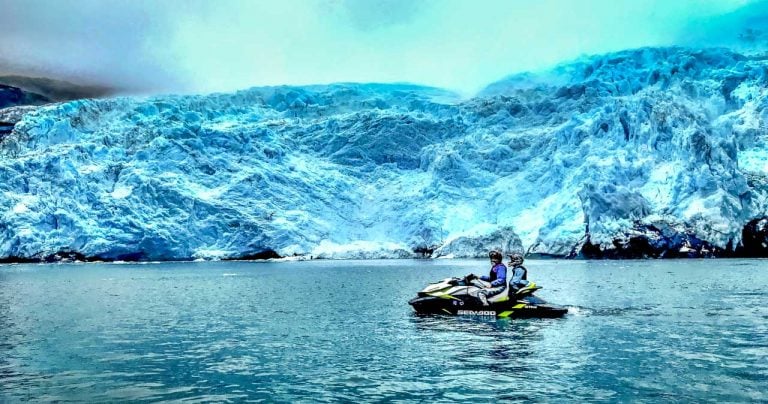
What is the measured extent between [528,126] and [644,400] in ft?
281

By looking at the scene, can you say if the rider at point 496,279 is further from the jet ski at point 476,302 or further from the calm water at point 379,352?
the calm water at point 379,352

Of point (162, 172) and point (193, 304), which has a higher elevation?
point (162, 172)

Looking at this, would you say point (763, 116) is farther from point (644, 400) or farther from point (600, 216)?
point (644, 400)

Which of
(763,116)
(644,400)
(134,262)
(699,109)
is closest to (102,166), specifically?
(134,262)

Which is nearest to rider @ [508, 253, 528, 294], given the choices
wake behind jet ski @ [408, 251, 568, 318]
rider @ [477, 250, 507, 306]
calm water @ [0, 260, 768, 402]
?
wake behind jet ski @ [408, 251, 568, 318]

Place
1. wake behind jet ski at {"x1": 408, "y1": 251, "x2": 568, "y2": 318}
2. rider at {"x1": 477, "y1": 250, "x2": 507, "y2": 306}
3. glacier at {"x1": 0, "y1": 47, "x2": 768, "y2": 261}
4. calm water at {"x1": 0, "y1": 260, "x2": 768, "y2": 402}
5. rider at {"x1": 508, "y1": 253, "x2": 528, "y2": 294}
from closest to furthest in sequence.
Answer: calm water at {"x1": 0, "y1": 260, "x2": 768, "y2": 402}, rider at {"x1": 477, "y1": 250, "x2": 507, "y2": 306}, wake behind jet ski at {"x1": 408, "y1": 251, "x2": 568, "y2": 318}, rider at {"x1": 508, "y1": 253, "x2": 528, "y2": 294}, glacier at {"x1": 0, "y1": 47, "x2": 768, "y2": 261}

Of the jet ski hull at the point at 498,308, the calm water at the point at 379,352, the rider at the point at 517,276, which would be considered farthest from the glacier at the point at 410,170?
the jet ski hull at the point at 498,308

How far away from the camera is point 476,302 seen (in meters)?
21.7

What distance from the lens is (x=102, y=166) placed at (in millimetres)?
81250

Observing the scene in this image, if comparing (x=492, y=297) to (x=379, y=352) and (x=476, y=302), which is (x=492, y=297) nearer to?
(x=476, y=302)

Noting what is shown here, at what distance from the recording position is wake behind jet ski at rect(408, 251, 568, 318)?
21234mm

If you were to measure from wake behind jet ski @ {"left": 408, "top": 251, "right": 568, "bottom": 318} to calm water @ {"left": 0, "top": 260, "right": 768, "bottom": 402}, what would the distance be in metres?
0.68

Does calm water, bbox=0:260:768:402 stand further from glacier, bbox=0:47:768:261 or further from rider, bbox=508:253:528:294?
glacier, bbox=0:47:768:261

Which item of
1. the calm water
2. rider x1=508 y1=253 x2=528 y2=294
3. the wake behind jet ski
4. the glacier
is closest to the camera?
the calm water
